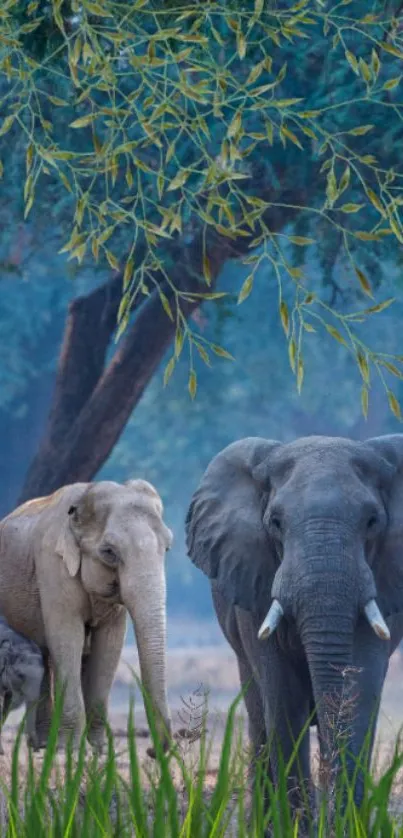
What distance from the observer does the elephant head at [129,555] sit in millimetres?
4766

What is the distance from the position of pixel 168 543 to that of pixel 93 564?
271 mm

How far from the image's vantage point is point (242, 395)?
1323 cm

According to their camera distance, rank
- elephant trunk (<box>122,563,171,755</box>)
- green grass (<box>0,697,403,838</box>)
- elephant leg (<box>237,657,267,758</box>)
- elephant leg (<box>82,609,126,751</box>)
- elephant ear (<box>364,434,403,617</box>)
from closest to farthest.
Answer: green grass (<box>0,697,403,838</box>)
elephant ear (<box>364,434,403,617</box>)
elephant leg (<box>237,657,267,758</box>)
elephant trunk (<box>122,563,171,755</box>)
elephant leg (<box>82,609,126,751</box>)

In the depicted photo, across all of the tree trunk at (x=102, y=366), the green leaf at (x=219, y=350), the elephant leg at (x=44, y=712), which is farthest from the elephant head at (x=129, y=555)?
the tree trunk at (x=102, y=366)

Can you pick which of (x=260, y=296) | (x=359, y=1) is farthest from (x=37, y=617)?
(x=260, y=296)

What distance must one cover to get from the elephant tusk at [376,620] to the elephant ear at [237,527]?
427 millimetres

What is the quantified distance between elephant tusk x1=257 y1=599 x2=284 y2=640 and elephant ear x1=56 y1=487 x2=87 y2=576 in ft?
5.15

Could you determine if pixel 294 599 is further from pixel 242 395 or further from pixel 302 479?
pixel 242 395

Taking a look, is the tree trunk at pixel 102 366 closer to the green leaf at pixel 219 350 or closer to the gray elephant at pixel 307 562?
the gray elephant at pixel 307 562

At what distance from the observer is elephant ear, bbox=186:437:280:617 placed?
392 centimetres

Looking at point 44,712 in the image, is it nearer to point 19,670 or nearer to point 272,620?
point 19,670

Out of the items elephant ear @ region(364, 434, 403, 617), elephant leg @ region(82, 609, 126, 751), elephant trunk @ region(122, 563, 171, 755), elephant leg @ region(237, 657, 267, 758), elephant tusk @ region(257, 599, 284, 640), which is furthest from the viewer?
elephant leg @ region(82, 609, 126, 751)

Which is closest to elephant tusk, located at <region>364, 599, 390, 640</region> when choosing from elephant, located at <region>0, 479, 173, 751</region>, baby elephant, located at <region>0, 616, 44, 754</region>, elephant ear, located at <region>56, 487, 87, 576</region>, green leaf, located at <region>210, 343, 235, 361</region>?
green leaf, located at <region>210, 343, 235, 361</region>

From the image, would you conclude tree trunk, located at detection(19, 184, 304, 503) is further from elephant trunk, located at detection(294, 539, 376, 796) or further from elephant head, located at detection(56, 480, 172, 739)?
elephant trunk, located at detection(294, 539, 376, 796)
